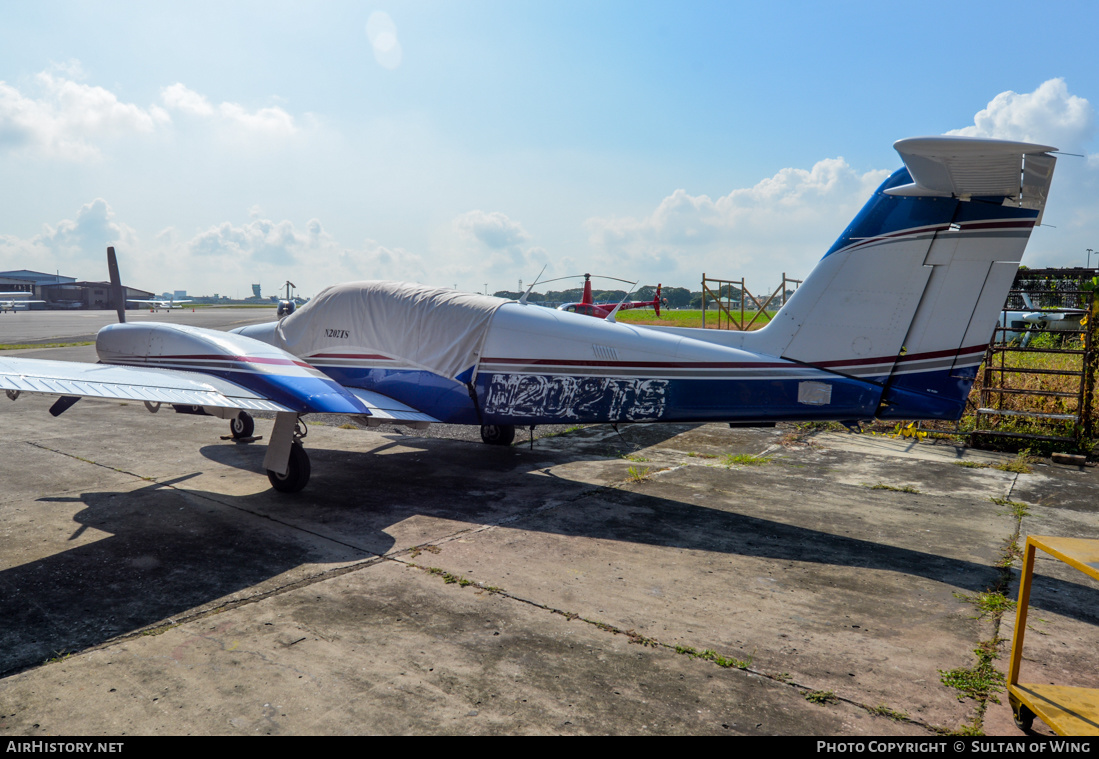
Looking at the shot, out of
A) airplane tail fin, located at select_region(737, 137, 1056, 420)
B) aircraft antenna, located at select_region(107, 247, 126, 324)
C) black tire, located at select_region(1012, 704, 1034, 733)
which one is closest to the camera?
black tire, located at select_region(1012, 704, 1034, 733)

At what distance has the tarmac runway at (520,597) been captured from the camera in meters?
3.63

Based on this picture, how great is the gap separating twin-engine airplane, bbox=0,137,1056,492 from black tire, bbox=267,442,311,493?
0.07 ft

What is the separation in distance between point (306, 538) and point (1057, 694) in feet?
19.3

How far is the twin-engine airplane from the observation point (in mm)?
6133

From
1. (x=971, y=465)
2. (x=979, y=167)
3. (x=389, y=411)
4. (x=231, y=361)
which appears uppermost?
(x=979, y=167)

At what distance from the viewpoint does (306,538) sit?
632 cm

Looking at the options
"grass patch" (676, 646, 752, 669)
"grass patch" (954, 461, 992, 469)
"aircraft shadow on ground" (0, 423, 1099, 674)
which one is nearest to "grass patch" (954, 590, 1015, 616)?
"aircraft shadow on ground" (0, 423, 1099, 674)

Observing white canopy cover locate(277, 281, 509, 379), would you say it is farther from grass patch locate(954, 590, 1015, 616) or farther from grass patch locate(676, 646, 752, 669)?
grass patch locate(954, 590, 1015, 616)

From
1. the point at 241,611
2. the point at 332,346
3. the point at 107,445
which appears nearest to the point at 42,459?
the point at 107,445

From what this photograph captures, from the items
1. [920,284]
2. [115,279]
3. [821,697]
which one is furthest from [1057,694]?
[115,279]

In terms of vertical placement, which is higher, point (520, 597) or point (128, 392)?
point (128, 392)

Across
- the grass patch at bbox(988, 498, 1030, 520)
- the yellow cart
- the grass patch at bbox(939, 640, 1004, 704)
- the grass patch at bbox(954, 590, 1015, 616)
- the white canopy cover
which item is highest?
the white canopy cover

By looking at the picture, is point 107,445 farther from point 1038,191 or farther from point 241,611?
point 1038,191

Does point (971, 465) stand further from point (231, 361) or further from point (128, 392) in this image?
point (128, 392)
